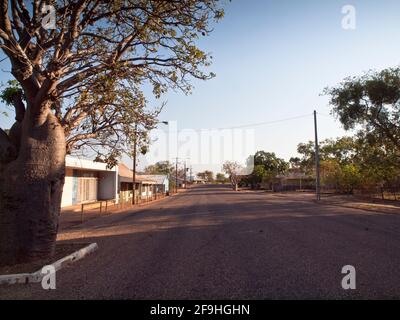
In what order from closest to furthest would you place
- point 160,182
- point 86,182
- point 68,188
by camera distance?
point 68,188, point 86,182, point 160,182

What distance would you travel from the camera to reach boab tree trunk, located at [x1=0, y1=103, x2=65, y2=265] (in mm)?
7137

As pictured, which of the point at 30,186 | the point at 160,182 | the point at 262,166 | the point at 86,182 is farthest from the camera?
the point at 262,166

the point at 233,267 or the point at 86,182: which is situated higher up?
the point at 86,182

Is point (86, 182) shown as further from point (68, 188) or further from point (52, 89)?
point (52, 89)

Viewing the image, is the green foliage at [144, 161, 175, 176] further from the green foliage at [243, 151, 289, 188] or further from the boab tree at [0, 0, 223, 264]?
the boab tree at [0, 0, 223, 264]

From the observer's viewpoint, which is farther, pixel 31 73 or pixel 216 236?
pixel 216 236

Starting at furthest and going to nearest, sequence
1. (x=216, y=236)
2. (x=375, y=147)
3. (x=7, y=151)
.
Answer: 1. (x=375, y=147)
2. (x=216, y=236)
3. (x=7, y=151)

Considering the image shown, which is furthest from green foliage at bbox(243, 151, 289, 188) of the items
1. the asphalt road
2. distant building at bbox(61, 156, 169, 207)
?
the asphalt road

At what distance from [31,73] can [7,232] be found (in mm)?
3351

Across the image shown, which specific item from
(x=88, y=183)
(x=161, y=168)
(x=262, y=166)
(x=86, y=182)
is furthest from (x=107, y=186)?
(x=161, y=168)

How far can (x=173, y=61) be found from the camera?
368 inches

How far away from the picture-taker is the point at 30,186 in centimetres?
736

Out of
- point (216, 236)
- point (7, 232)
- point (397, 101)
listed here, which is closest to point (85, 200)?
point (216, 236)
